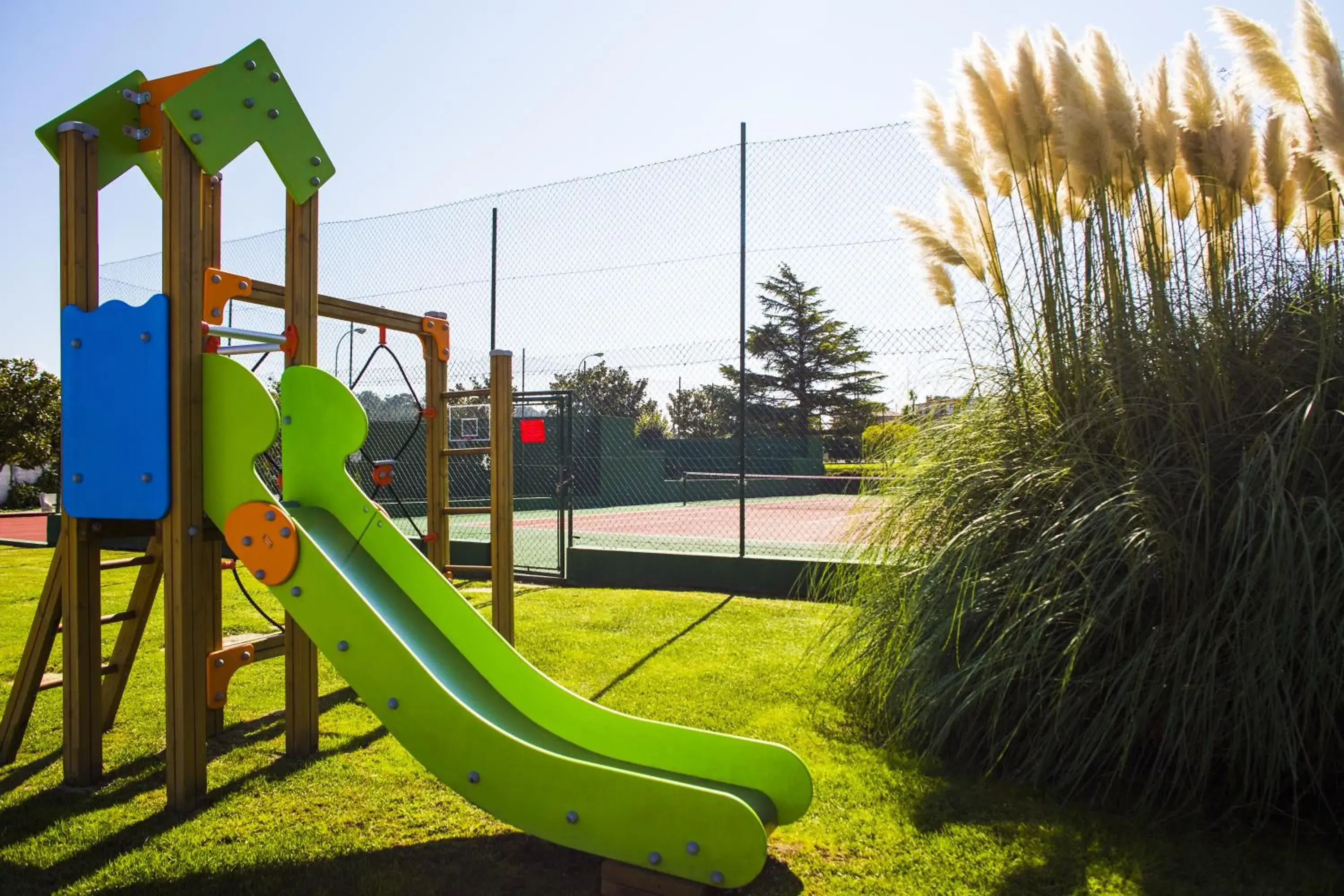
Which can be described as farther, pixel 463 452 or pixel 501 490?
pixel 463 452

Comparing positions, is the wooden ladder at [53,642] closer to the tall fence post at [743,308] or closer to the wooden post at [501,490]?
the wooden post at [501,490]

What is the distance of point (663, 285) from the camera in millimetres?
6668

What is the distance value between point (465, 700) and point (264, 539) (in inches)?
26.7

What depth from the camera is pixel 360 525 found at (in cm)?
270

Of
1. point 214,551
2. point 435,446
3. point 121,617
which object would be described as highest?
point 435,446

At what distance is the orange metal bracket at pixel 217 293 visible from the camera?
101 inches

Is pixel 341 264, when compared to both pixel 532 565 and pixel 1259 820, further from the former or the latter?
pixel 1259 820

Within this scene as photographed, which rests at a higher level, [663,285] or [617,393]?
[617,393]

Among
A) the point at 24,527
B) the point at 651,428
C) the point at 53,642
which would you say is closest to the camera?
the point at 53,642

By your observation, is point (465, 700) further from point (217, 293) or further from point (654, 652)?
point (654, 652)

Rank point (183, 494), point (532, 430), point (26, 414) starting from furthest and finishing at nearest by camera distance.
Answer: point (26, 414), point (532, 430), point (183, 494)

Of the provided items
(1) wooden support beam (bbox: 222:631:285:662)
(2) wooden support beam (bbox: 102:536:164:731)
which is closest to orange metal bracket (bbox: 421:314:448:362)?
(1) wooden support beam (bbox: 222:631:285:662)

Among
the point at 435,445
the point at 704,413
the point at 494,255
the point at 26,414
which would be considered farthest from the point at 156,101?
the point at 26,414

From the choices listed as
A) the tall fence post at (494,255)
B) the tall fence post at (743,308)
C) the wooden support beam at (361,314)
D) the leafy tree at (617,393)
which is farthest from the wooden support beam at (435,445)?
the leafy tree at (617,393)
